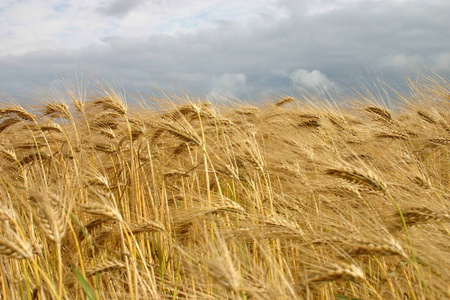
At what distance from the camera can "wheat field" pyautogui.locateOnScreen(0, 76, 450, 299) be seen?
1462 mm

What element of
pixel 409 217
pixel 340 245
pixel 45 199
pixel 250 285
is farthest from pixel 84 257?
pixel 409 217

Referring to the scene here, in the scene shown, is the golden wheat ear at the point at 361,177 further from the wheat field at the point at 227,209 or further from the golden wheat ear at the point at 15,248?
the golden wheat ear at the point at 15,248

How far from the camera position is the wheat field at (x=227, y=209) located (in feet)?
4.80

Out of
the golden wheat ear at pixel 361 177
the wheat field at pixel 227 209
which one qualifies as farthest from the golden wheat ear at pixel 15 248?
the golden wheat ear at pixel 361 177

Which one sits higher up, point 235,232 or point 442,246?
point 235,232

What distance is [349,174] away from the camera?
66.3 inches

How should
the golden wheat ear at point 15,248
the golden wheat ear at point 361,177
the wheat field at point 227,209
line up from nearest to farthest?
the golden wheat ear at point 15,248 → the wheat field at point 227,209 → the golden wheat ear at point 361,177

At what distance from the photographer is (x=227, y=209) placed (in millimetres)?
1897

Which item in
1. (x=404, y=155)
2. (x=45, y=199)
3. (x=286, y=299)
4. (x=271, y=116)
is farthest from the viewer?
(x=271, y=116)

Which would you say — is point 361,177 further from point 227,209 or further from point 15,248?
point 15,248

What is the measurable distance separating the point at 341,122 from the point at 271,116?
2.35ft

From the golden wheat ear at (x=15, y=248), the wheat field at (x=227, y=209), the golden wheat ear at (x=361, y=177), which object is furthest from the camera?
the golden wheat ear at (x=361, y=177)

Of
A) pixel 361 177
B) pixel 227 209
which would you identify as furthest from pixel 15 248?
pixel 361 177

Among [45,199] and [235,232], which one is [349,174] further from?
[45,199]
